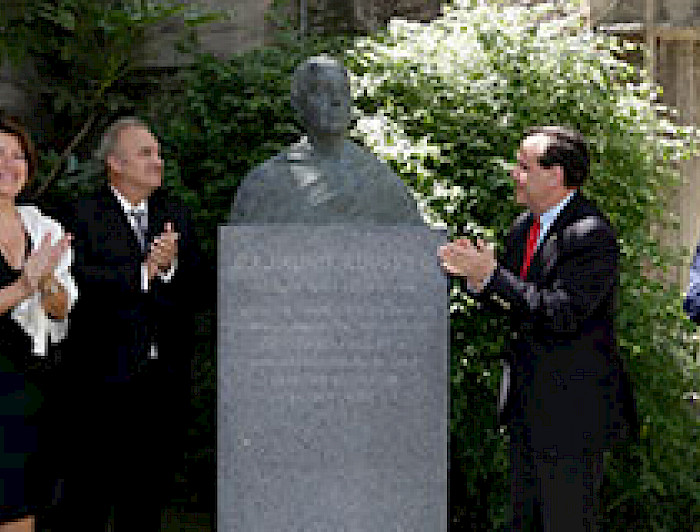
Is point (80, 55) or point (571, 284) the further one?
point (80, 55)

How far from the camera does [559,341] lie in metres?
3.62

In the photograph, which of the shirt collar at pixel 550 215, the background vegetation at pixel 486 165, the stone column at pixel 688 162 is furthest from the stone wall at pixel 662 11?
the shirt collar at pixel 550 215

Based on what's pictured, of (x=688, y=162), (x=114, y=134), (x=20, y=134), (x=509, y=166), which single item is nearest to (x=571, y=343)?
(x=114, y=134)

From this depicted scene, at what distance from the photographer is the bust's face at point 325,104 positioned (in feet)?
12.7

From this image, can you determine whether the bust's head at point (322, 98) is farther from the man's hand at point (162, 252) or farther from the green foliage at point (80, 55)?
the green foliage at point (80, 55)

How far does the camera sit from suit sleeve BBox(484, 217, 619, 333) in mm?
3506

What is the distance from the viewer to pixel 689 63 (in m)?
6.90

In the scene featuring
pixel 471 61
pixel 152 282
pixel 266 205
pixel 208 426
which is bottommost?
pixel 208 426

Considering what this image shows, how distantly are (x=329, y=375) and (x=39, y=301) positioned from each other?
0.95 meters

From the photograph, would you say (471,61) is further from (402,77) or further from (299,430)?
(299,430)

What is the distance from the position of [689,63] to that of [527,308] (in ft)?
12.9

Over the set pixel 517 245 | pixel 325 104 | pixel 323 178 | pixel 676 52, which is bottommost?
pixel 517 245

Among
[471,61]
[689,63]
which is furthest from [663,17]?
[471,61]

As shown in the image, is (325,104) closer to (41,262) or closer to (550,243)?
(550,243)
